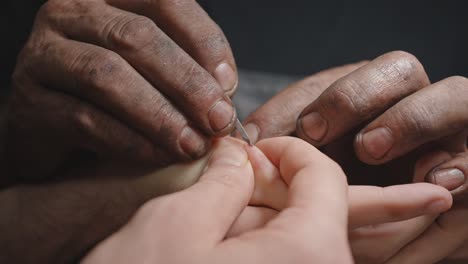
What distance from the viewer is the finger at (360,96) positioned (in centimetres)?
91

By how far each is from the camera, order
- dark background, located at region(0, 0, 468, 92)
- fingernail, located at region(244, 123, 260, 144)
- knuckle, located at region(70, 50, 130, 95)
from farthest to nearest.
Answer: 1. dark background, located at region(0, 0, 468, 92)
2. fingernail, located at region(244, 123, 260, 144)
3. knuckle, located at region(70, 50, 130, 95)

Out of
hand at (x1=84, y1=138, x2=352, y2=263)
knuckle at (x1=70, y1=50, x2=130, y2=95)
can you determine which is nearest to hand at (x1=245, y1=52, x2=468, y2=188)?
hand at (x1=84, y1=138, x2=352, y2=263)

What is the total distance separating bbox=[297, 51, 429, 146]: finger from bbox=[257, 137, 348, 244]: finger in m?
0.16

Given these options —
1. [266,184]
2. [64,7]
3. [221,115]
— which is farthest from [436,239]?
[64,7]

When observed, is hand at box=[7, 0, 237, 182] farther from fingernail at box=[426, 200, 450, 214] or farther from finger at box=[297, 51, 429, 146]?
fingernail at box=[426, 200, 450, 214]

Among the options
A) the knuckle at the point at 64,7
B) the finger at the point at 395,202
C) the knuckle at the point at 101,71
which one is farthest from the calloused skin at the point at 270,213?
the knuckle at the point at 64,7

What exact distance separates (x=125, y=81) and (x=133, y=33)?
0.29 feet

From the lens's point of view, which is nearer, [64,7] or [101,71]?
[101,71]

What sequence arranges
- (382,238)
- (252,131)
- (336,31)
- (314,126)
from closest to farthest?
(382,238)
(314,126)
(252,131)
(336,31)

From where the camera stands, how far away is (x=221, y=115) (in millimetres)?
811

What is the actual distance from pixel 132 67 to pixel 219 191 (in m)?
0.30

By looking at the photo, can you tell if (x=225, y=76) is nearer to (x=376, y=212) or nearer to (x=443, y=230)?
(x=376, y=212)

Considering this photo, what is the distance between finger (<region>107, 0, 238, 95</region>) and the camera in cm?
90

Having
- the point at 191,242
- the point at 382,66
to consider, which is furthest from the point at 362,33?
the point at 191,242
